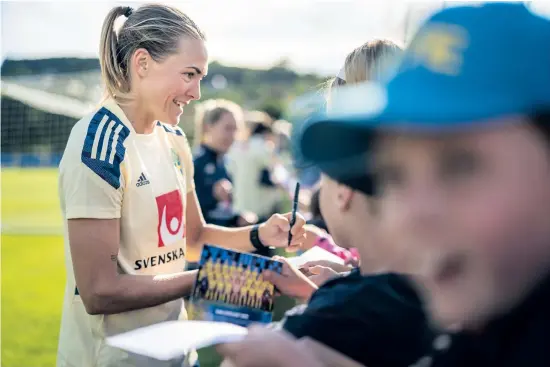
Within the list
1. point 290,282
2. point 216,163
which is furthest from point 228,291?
point 216,163

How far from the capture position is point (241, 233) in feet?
8.29

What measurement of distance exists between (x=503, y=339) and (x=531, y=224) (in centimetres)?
16

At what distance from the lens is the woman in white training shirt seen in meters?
1.91

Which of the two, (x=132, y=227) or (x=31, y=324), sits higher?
(x=132, y=227)

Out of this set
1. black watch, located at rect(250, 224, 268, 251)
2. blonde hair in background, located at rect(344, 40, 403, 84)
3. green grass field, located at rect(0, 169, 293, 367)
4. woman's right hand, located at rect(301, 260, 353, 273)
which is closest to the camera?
blonde hair in background, located at rect(344, 40, 403, 84)

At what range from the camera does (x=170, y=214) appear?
6.98 ft

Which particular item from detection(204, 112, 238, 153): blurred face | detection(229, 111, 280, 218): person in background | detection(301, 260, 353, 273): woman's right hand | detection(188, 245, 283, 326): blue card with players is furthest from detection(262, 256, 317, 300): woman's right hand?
detection(229, 111, 280, 218): person in background

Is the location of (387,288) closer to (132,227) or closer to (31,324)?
(132,227)

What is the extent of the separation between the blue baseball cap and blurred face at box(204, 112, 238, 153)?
5478 mm

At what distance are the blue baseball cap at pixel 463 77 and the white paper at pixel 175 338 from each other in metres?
0.42

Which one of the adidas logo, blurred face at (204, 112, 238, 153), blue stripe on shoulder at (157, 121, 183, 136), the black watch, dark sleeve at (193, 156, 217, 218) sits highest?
blue stripe on shoulder at (157, 121, 183, 136)

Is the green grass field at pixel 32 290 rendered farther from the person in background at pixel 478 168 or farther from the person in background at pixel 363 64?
the person in background at pixel 478 168

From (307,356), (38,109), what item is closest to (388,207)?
(307,356)

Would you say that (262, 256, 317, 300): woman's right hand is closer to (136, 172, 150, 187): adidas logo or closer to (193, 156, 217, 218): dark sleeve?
(136, 172, 150, 187): adidas logo
